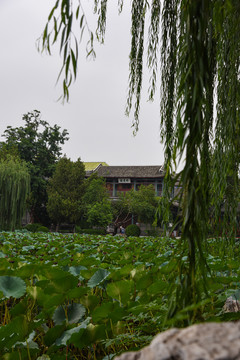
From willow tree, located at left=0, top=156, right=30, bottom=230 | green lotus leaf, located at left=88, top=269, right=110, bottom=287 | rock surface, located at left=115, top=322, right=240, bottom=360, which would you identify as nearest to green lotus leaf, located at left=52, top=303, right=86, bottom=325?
green lotus leaf, located at left=88, top=269, right=110, bottom=287

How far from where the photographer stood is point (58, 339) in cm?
108

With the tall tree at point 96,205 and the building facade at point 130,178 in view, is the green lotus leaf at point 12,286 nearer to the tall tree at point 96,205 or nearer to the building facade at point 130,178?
the tall tree at point 96,205

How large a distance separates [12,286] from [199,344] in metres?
1.08

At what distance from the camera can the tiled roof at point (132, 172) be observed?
28.2 meters

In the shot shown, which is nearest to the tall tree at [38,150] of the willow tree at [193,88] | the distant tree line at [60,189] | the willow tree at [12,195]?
the distant tree line at [60,189]

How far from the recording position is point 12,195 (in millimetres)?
15164

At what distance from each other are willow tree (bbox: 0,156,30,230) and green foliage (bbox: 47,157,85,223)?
625 cm

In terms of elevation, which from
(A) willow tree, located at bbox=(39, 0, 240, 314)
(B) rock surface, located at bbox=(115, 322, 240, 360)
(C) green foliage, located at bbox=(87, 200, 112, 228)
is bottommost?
(C) green foliage, located at bbox=(87, 200, 112, 228)

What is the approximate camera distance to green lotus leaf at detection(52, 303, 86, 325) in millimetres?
1221

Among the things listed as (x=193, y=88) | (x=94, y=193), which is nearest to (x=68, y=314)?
(x=193, y=88)

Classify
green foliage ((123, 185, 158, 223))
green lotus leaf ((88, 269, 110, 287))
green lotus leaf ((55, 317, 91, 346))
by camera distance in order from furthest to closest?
green foliage ((123, 185, 158, 223))
green lotus leaf ((88, 269, 110, 287))
green lotus leaf ((55, 317, 91, 346))

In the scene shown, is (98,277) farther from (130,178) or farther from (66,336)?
(130,178)

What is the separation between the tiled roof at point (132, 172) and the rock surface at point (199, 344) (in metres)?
27.1

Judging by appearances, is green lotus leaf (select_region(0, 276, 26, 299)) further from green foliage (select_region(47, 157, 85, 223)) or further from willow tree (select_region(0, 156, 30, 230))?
green foliage (select_region(47, 157, 85, 223))
